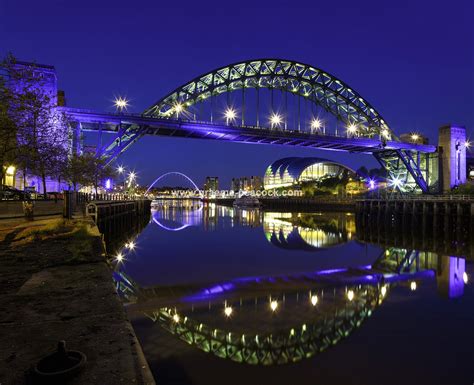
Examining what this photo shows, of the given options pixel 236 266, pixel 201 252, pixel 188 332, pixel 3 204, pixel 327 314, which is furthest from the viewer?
pixel 201 252

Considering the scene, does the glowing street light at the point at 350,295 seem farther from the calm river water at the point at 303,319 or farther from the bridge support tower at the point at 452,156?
the bridge support tower at the point at 452,156

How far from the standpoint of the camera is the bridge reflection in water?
335 inches

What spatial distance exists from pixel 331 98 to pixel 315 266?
169 feet

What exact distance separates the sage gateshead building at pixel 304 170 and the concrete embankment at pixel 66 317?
12754 centimetres

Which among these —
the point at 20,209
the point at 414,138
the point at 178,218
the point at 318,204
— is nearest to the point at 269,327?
the point at 20,209

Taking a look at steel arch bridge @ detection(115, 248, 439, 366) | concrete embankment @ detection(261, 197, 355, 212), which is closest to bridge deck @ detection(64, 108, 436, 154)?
concrete embankment @ detection(261, 197, 355, 212)

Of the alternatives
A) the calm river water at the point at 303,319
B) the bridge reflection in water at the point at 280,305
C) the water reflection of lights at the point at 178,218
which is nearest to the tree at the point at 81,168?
the water reflection of lights at the point at 178,218

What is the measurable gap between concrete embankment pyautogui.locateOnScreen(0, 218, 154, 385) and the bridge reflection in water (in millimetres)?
2498

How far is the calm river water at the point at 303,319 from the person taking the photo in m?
7.30

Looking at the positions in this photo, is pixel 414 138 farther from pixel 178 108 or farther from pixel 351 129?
pixel 178 108

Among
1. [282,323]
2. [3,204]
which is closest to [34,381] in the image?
[282,323]

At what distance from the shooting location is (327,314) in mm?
10734

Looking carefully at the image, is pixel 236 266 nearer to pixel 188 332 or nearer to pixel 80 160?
pixel 188 332

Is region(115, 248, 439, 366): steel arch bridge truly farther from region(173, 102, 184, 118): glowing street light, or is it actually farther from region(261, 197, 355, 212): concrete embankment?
region(261, 197, 355, 212): concrete embankment
